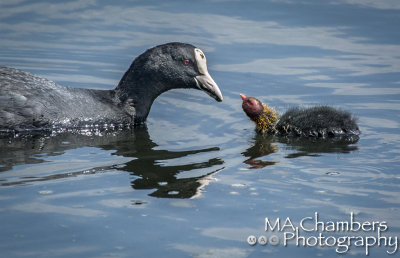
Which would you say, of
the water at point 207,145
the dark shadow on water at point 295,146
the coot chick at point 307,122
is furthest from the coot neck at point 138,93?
the dark shadow on water at point 295,146

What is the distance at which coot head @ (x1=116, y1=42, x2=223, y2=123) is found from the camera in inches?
368

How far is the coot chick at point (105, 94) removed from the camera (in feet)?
28.6

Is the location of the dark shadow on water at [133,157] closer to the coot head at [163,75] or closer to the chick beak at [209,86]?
the coot head at [163,75]

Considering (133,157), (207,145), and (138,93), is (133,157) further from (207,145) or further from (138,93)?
(138,93)

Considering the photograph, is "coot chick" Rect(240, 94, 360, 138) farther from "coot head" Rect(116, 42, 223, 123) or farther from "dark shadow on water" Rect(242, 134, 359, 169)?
"coot head" Rect(116, 42, 223, 123)

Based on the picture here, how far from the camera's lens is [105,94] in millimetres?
9570

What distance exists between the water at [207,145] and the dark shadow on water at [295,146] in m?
0.04

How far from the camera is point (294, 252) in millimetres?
5609

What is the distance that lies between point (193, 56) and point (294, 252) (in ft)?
13.8

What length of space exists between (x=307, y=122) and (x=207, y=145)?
1.23 meters

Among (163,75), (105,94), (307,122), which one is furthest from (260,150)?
(105,94)

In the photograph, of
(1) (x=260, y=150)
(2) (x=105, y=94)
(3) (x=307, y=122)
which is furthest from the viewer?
(2) (x=105, y=94)

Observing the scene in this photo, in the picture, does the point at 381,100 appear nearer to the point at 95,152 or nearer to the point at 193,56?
the point at 193,56

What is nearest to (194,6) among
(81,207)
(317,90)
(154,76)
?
(317,90)
